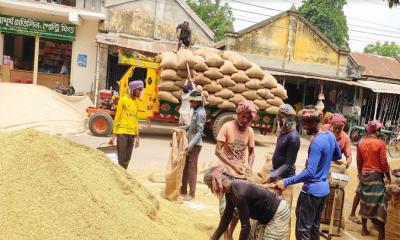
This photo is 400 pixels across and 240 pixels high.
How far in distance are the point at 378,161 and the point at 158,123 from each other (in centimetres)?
765

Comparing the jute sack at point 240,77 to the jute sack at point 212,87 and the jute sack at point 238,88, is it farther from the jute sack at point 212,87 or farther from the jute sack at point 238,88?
the jute sack at point 212,87

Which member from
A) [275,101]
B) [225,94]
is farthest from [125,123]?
[275,101]

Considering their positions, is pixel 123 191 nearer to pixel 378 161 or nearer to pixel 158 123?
pixel 378 161

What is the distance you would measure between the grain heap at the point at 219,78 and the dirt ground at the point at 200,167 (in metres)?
1.38

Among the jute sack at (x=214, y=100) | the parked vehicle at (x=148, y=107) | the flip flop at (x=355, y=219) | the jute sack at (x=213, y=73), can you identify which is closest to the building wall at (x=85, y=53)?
the parked vehicle at (x=148, y=107)

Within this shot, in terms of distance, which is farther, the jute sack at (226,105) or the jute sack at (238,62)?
the jute sack at (226,105)

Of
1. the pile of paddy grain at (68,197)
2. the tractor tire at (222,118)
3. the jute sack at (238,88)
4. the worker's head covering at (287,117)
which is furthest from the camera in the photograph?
the tractor tire at (222,118)

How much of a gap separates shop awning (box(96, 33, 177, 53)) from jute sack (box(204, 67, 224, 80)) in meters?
5.62

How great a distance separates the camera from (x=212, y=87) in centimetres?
1170

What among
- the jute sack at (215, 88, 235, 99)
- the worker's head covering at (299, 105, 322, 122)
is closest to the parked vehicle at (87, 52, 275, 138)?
the jute sack at (215, 88, 235, 99)

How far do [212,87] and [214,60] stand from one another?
27.2 inches

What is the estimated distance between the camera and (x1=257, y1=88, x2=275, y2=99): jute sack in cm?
1235

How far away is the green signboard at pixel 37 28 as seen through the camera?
1695 cm

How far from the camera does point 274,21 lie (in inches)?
738
